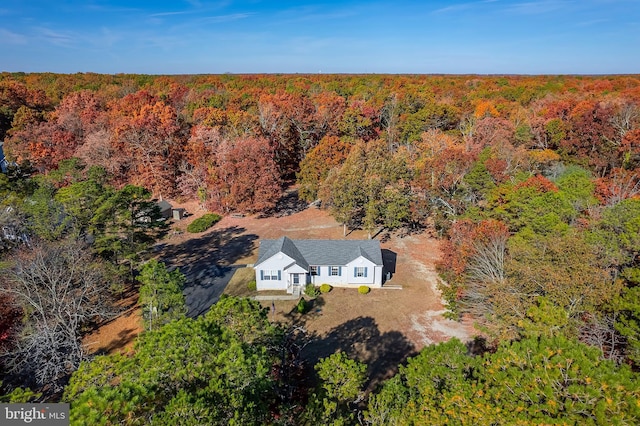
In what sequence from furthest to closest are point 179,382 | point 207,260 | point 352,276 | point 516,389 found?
point 207,260 < point 352,276 < point 179,382 < point 516,389

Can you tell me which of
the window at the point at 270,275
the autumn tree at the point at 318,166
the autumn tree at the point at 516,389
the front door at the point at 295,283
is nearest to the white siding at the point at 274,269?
the window at the point at 270,275

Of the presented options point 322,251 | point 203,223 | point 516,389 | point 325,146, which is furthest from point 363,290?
point 325,146

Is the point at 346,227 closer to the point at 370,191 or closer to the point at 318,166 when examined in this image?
the point at 370,191

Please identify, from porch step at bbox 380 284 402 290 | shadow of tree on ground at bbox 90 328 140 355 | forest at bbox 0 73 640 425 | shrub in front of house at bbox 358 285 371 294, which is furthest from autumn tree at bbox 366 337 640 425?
shadow of tree on ground at bbox 90 328 140 355

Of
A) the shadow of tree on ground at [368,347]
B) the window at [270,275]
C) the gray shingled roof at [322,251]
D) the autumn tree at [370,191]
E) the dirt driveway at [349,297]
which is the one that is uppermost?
the autumn tree at [370,191]

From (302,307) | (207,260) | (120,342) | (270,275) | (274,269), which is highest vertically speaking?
(274,269)

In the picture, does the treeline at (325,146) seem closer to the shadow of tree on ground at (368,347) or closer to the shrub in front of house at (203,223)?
the shrub in front of house at (203,223)
